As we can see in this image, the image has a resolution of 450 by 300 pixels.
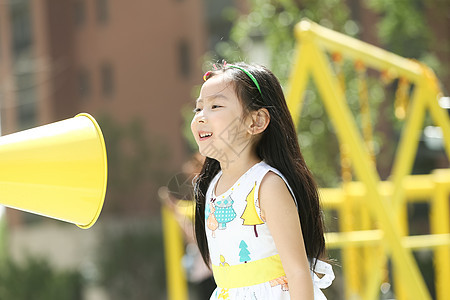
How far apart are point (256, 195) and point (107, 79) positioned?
16.9m

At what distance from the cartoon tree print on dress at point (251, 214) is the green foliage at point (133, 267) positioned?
44.0ft

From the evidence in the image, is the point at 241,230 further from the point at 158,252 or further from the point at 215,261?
the point at 158,252

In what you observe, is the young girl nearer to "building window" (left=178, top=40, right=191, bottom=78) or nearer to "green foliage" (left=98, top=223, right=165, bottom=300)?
"green foliage" (left=98, top=223, right=165, bottom=300)

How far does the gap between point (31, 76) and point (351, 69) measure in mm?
9648

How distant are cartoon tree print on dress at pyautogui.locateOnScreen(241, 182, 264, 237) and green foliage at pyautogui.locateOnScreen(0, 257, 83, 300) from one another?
459 inches

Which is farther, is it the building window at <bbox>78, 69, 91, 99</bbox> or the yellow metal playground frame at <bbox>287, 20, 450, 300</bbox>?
the building window at <bbox>78, 69, 91, 99</bbox>

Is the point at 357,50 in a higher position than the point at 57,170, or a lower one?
higher

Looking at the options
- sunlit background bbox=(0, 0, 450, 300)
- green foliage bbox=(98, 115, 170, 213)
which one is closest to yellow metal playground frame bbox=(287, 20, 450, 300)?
sunlit background bbox=(0, 0, 450, 300)

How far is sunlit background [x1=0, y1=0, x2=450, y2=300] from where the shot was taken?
13.4 m

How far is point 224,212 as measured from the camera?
1772 mm

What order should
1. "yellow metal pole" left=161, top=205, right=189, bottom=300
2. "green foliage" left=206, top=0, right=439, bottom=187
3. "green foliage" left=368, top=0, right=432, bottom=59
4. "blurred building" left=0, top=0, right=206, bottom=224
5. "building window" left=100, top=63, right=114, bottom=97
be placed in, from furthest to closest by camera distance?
1. "building window" left=100, top=63, right=114, bottom=97
2. "blurred building" left=0, top=0, right=206, bottom=224
3. "green foliage" left=368, top=0, right=432, bottom=59
4. "green foliage" left=206, top=0, right=439, bottom=187
5. "yellow metal pole" left=161, top=205, right=189, bottom=300

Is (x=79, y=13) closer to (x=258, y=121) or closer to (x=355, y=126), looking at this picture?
(x=355, y=126)

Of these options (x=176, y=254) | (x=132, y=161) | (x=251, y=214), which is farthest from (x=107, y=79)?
(x=251, y=214)

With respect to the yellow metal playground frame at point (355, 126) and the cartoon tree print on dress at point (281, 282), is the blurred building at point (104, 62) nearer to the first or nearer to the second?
the yellow metal playground frame at point (355, 126)
